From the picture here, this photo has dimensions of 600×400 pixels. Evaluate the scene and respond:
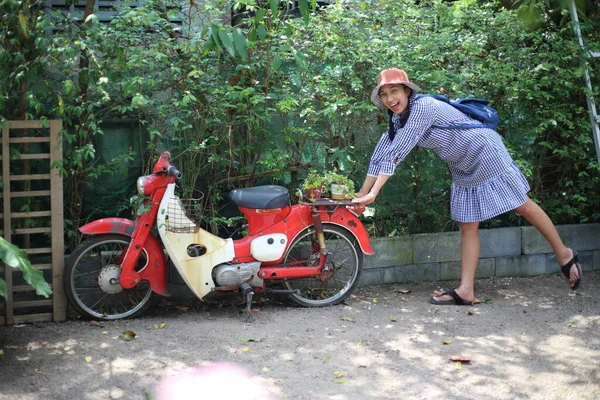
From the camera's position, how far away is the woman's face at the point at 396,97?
5.98 m

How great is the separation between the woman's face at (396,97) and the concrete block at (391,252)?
1.43m

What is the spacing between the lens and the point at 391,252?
277 inches

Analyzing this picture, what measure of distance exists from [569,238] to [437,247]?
1404mm

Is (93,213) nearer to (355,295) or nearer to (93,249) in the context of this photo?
(93,249)

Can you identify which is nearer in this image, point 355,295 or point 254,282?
point 254,282

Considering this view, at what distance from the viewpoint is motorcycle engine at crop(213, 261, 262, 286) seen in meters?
5.98

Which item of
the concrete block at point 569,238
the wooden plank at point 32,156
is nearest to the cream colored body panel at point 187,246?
the wooden plank at point 32,156

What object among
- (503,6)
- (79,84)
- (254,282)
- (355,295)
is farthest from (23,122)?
(503,6)

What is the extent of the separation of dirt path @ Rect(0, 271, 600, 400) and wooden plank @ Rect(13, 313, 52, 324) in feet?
0.33

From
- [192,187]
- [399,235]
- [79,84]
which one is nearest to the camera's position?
[79,84]

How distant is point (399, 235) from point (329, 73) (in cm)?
173

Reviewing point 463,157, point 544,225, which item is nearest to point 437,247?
point 544,225

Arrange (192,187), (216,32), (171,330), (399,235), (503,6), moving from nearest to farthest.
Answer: (216,32), (171,330), (192,187), (399,235), (503,6)

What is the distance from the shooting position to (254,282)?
617 centimetres
